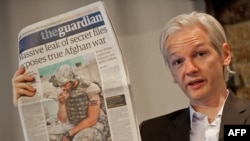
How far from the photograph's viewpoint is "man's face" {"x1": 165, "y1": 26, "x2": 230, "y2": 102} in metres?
0.78

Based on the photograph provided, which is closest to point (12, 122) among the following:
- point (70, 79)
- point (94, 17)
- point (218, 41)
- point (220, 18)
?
point (70, 79)

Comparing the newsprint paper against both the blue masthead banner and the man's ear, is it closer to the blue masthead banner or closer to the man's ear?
the blue masthead banner

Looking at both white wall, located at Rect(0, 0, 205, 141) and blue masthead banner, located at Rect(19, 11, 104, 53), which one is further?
white wall, located at Rect(0, 0, 205, 141)

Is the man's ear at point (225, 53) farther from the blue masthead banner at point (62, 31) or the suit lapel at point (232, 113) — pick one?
the blue masthead banner at point (62, 31)

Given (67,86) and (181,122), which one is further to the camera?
(181,122)

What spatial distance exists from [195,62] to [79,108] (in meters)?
0.28

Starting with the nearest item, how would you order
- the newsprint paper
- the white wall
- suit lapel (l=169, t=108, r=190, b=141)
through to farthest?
the newsprint paper < suit lapel (l=169, t=108, r=190, b=141) < the white wall

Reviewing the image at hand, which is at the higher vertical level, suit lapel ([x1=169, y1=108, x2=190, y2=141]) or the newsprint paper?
the newsprint paper

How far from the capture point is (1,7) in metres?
1.23

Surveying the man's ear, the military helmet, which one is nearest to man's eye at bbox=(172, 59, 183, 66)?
the man's ear

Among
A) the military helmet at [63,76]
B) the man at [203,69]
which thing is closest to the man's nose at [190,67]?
the man at [203,69]

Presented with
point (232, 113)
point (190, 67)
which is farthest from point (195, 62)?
point (232, 113)

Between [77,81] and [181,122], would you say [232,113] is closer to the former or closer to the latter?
[181,122]

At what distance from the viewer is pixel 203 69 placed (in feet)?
2.58
